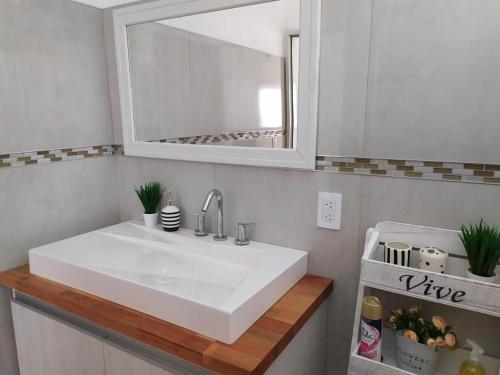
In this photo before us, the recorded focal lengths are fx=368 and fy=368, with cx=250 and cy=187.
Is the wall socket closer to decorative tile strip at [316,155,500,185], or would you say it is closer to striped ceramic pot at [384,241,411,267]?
decorative tile strip at [316,155,500,185]

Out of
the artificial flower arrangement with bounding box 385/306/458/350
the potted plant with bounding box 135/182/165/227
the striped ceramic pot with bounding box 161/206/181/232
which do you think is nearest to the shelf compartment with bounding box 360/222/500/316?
the artificial flower arrangement with bounding box 385/306/458/350

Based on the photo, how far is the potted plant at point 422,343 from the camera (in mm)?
923

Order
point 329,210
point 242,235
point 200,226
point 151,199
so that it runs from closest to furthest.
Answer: point 329,210
point 242,235
point 200,226
point 151,199

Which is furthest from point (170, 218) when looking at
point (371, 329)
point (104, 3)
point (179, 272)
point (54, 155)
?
point (104, 3)

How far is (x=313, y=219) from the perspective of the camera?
1309mm

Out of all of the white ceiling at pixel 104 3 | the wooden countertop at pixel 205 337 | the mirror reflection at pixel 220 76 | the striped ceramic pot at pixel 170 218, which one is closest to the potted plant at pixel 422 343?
the wooden countertop at pixel 205 337

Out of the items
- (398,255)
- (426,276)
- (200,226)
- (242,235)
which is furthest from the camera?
(200,226)

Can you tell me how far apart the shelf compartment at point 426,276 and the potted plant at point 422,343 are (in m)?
0.11

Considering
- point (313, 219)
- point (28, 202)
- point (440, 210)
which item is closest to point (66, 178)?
point (28, 202)

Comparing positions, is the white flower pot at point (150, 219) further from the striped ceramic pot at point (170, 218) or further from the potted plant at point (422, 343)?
the potted plant at point (422, 343)

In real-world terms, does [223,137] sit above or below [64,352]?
above

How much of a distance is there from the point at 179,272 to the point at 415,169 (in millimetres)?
880

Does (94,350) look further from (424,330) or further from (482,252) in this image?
(482,252)

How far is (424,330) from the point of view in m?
0.95
